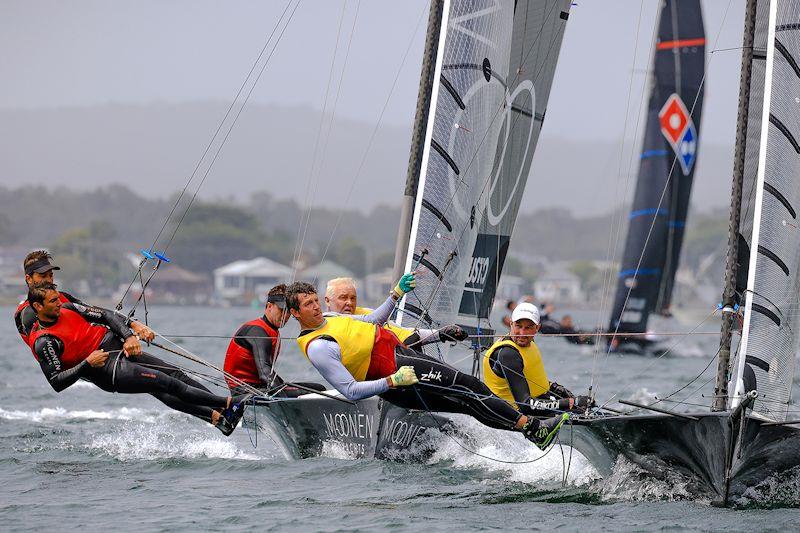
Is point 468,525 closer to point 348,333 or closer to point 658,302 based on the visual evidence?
point 348,333

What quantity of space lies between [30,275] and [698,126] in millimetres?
19701

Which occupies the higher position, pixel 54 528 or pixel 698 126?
pixel 698 126

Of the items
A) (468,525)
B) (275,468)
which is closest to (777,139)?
(468,525)

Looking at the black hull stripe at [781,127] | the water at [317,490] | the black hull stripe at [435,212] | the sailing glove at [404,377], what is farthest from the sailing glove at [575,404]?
the black hull stripe at [435,212]

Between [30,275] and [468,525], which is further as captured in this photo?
[30,275]

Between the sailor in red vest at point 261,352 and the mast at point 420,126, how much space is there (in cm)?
181

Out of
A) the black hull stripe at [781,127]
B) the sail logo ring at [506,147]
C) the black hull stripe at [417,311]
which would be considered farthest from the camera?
the sail logo ring at [506,147]

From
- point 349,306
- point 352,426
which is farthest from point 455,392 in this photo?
point 352,426

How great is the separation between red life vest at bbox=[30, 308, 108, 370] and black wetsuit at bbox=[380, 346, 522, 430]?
2.25 m

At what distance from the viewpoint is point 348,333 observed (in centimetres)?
845

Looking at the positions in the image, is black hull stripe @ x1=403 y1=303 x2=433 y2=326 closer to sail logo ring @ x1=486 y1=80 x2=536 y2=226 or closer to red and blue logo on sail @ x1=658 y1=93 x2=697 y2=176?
sail logo ring @ x1=486 y1=80 x2=536 y2=226

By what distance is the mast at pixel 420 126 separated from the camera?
1189 centimetres

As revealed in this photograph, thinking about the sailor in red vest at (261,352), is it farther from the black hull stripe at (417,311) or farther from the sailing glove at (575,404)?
the sailing glove at (575,404)

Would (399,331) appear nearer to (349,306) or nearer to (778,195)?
(349,306)
